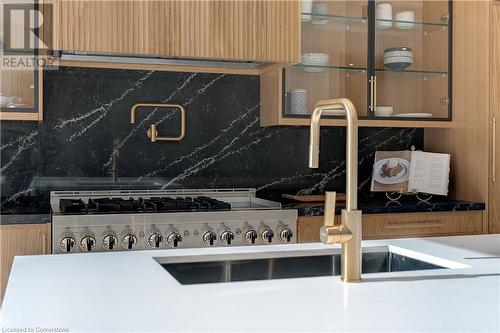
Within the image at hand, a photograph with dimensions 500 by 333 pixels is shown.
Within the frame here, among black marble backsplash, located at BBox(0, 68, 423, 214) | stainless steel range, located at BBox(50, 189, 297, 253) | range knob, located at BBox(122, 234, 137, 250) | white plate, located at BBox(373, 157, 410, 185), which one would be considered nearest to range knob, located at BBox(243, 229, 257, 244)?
stainless steel range, located at BBox(50, 189, 297, 253)

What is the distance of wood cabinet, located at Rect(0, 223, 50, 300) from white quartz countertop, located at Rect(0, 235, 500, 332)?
1.25 metres

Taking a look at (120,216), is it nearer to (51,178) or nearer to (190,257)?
(51,178)

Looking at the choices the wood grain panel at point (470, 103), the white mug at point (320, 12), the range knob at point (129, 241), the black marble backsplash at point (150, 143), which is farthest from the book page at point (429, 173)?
the range knob at point (129, 241)

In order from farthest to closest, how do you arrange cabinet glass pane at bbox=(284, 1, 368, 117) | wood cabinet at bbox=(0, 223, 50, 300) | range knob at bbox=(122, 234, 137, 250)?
cabinet glass pane at bbox=(284, 1, 368, 117) < range knob at bbox=(122, 234, 137, 250) < wood cabinet at bbox=(0, 223, 50, 300)

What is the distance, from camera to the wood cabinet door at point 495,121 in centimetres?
389

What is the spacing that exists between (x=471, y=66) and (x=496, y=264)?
8.11 feet

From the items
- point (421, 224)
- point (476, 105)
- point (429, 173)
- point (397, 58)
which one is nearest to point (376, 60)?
point (397, 58)

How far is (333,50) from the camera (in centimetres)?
391

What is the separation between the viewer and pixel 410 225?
367cm

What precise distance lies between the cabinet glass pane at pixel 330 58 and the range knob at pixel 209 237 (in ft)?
2.94

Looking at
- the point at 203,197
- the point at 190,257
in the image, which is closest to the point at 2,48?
the point at 203,197

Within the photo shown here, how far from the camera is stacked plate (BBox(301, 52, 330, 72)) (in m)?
3.84

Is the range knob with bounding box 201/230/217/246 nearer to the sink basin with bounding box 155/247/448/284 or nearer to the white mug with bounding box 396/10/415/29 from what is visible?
the sink basin with bounding box 155/247/448/284

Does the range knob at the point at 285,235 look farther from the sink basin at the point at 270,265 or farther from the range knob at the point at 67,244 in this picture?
the sink basin at the point at 270,265
